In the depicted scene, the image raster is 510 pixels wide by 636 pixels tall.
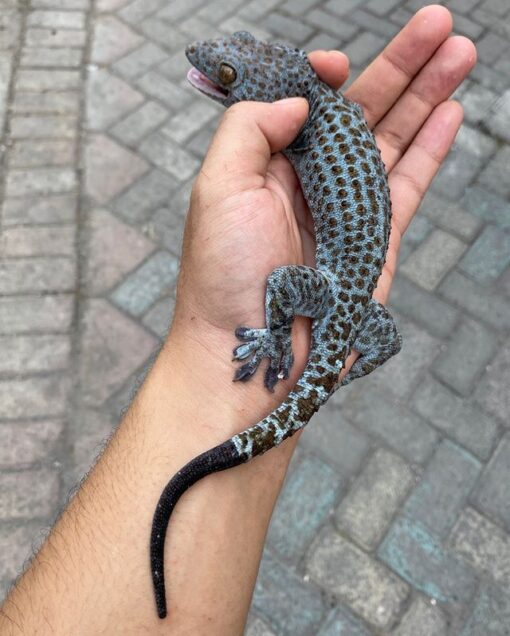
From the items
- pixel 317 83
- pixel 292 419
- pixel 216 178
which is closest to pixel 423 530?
pixel 292 419

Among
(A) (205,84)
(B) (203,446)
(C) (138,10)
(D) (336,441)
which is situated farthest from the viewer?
(C) (138,10)

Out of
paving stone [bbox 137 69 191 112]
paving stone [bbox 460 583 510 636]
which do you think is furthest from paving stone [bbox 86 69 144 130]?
paving stone [bbox 460 583 510 636]

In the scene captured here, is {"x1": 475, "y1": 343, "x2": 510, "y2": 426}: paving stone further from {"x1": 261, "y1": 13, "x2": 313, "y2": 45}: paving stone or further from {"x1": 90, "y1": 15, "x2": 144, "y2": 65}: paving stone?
{"x1": 90, "y1": 15, "x2": 144, "y2": 65}: paving stone

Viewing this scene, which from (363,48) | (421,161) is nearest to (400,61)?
(421,161)

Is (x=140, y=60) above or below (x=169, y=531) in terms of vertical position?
below

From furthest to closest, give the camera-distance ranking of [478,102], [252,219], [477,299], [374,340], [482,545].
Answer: [478,102]
[477,299]
[482,545]
[374,340]
[252,219]

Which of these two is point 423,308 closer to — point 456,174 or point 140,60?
point 456,174

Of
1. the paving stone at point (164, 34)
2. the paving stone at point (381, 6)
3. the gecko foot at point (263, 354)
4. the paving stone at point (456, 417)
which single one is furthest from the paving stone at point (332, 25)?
the gecko foot at point (263, 354)
